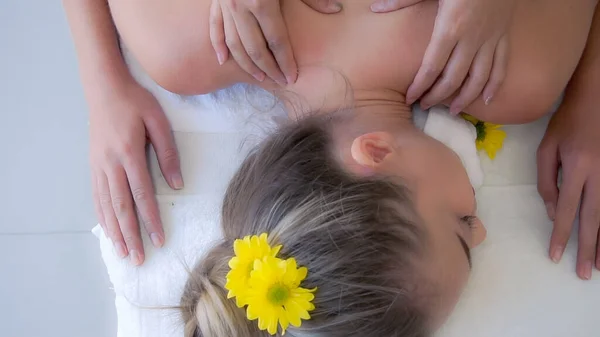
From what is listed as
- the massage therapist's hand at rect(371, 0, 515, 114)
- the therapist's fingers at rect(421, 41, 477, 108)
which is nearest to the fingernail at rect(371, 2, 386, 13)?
the massage therapist's hand at rect(371, 0, 515, 114)

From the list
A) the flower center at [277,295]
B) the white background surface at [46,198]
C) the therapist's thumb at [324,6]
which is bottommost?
the white background surface at [46,198]

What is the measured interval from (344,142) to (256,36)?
0.57ft

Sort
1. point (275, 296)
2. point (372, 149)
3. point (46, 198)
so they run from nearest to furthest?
1. point (275, 296)
2. point (372, 149)
3. point (46, 198)

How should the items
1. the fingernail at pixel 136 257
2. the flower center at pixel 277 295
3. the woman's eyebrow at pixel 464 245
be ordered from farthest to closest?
the fingernail at pixel 136 257, the woman's eyebrow at pixel 464 245, the flower center at pixel 277 295

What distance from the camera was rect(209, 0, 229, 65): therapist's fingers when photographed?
2.50ft

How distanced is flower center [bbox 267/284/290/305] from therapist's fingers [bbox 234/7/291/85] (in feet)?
1.02

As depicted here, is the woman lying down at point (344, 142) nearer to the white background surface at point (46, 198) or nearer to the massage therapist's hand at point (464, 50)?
the massage therapist's hand at point (464, 50)

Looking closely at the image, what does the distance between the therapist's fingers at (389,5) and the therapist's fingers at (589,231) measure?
0.35 meters

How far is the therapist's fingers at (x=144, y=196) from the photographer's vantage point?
2.72ft

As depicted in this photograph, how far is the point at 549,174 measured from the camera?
851 mm

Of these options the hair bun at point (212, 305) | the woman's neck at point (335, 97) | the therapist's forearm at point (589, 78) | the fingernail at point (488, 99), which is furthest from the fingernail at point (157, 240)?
→ the therapist's forearm at point (589, 78)

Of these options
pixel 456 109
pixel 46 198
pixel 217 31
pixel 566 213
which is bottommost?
pixel 46 198

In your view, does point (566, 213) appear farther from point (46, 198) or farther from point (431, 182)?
point (46, 198)

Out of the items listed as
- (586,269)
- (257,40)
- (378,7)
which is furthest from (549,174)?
(257,40)
